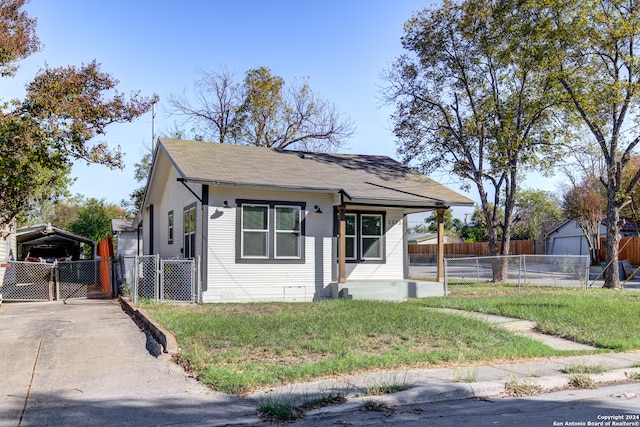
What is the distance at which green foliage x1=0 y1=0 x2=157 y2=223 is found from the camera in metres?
14.2

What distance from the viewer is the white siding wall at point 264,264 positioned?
15.0 m

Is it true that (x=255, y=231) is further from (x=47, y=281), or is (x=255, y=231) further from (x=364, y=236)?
(x=47, y=281)

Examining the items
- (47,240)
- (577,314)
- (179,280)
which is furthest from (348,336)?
(47,240)

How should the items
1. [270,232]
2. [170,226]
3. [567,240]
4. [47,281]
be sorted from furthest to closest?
[567,240], [170,226], [47,281], [270,232]

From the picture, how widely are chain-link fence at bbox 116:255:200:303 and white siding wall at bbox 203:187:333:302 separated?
540 millimetres

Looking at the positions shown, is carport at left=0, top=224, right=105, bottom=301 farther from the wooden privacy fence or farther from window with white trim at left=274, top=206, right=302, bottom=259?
the wooden privacy fence

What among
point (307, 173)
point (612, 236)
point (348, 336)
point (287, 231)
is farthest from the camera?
point (612, 236)

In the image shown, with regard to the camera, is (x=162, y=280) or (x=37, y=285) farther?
(x=37, y=285)

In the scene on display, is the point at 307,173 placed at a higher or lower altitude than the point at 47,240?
higher

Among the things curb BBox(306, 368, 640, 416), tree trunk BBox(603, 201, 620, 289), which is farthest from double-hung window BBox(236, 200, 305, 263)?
tree trunk BBox(603, 201, 620, 289)

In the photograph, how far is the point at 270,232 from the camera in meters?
15.7

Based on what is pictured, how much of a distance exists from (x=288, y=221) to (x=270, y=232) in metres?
0.67

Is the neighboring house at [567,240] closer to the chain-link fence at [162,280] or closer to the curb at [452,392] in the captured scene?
the chain-link fence at [162,280]

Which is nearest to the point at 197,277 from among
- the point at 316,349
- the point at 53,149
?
the point at 53,149
